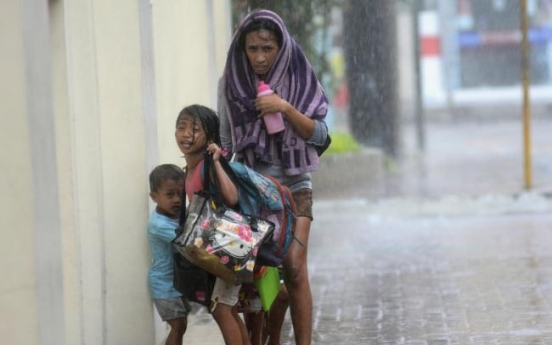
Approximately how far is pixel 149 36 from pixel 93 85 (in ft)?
2.07

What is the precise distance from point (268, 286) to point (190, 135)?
85 cm

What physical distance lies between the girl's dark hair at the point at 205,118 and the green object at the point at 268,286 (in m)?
0.71

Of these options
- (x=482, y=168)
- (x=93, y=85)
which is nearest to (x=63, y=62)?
(x=93, y=85)

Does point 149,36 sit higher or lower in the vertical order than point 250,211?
higher

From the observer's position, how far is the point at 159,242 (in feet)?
23.7

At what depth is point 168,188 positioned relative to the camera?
23.3 ft

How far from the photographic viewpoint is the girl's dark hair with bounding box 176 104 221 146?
258 inches

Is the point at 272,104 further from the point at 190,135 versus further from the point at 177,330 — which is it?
the point at 177,330

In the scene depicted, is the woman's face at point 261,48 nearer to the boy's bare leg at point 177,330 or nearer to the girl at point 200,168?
the girl at point 200,168

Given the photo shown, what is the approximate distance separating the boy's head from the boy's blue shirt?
6cm

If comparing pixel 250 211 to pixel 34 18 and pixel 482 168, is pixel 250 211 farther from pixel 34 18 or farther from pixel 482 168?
pixel 482 168

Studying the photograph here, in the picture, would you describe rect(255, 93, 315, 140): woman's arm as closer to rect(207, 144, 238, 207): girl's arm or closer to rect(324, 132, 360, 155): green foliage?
rect(207, 144, 238, 207): girl's arm

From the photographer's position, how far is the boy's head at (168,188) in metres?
7.09

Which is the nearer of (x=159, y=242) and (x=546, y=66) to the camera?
(x=159, y=242)
